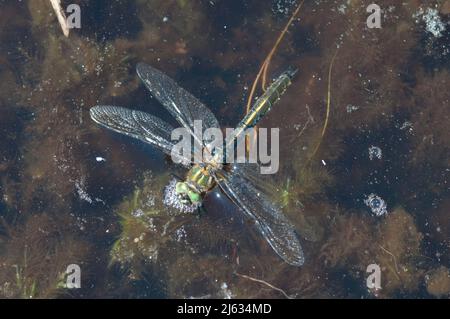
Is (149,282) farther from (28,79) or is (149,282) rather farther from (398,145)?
(398,145)

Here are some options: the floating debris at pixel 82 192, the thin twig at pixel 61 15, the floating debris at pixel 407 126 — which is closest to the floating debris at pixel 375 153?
the floating debris at pixel 407 126

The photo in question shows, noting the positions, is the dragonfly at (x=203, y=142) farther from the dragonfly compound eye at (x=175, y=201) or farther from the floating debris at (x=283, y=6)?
the floating debris at (x=283, y=6)

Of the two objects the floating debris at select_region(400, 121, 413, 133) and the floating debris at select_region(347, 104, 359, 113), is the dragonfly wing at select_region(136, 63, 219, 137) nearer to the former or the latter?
the floating debris at select_region(347, 104, 359, 113)

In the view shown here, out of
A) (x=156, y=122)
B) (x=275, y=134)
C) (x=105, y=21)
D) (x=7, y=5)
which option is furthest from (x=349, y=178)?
(x=7, y=5)

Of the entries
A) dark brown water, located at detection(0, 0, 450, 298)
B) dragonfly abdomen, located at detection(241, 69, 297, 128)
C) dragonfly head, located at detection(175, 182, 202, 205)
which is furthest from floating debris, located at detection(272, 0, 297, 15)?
dragonfly head, located at detection(175, 182, 202, 205)
